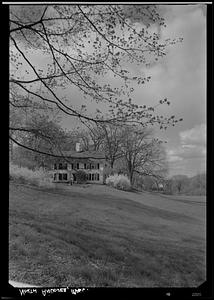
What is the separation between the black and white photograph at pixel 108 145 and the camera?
5.55 ft

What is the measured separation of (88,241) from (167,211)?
0.52m

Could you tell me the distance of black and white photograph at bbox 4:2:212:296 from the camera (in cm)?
169

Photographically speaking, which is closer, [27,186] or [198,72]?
[198,72]

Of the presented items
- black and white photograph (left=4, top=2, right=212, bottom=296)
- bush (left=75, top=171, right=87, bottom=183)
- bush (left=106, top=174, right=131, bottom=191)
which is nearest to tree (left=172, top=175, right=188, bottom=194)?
black and white photograph (left=4, top=2, right=212, bottom=296)

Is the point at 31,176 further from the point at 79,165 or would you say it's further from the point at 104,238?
the point at 104,238

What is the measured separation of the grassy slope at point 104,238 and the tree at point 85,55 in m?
0.45

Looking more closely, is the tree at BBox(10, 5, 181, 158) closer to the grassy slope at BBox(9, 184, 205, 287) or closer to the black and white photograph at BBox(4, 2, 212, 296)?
the black and white photograph at BBox(4, 2, 212, 296)

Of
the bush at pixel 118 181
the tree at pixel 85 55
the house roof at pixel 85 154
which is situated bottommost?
the bush at pixel 118 181

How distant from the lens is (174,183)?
5.84 ft

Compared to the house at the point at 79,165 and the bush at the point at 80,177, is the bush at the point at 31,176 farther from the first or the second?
the bush at the point at 80,177

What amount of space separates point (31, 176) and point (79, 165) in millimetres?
312

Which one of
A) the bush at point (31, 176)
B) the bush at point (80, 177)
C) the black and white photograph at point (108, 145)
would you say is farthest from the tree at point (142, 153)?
the bush at point (31, 176)
